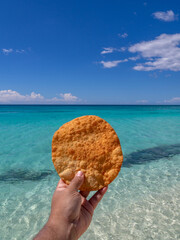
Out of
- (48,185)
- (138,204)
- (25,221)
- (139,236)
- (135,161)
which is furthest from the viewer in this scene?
(135,161)

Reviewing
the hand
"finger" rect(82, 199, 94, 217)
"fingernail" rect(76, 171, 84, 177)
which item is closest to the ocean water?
"finger" rect(82, 199, 94, 217)

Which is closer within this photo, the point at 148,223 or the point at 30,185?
the point at 148,223

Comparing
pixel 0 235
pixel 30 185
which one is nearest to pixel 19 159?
pixel 30 185

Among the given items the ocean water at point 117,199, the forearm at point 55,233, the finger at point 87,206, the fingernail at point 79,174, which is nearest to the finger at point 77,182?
the fingernail at point 79,174

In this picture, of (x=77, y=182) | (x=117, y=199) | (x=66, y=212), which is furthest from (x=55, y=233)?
(x=117, y=199)

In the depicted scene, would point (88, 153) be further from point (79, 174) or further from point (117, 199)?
point (117, 199)

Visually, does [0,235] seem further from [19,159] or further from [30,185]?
[19,159]
